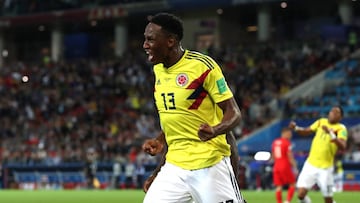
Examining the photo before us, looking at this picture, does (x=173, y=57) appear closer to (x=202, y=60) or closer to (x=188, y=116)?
(x=202, y=60)

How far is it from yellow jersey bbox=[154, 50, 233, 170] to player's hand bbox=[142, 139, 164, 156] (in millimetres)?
290

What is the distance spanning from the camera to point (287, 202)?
1959cm

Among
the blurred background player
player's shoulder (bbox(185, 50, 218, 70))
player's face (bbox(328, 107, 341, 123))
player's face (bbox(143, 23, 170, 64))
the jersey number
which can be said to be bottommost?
the blurred background player

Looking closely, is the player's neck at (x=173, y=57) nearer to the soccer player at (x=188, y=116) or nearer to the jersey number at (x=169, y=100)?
the soccer player at (x=188, y=116)

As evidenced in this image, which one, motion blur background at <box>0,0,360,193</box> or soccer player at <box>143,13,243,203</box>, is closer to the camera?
soccer player at <box>143,13,243,203</box>

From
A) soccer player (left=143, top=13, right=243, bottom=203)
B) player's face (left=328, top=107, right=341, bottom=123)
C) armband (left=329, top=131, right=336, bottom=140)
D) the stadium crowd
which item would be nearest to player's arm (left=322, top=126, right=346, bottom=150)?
armband (left=329, top=131, right=336, bottom=140)

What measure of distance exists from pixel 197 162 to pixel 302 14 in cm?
4021

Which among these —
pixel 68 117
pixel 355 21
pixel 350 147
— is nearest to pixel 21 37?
pixel 68 117

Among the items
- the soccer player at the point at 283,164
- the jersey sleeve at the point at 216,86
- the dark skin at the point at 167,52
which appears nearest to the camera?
the dark skin at the point at 167,52

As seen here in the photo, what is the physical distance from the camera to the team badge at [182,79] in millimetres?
7527

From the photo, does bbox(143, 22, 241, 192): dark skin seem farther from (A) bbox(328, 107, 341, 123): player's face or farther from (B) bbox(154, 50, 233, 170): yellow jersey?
(A) bbox(328, 107, 341, 123): player's face

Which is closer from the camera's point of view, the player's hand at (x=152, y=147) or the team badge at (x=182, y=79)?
the team badge at (x=182, y=79)

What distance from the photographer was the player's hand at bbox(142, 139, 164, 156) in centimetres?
791

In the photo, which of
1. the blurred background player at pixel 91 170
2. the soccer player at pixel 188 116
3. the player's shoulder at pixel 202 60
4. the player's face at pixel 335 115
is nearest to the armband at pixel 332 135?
the player's face at pixel 335 115
